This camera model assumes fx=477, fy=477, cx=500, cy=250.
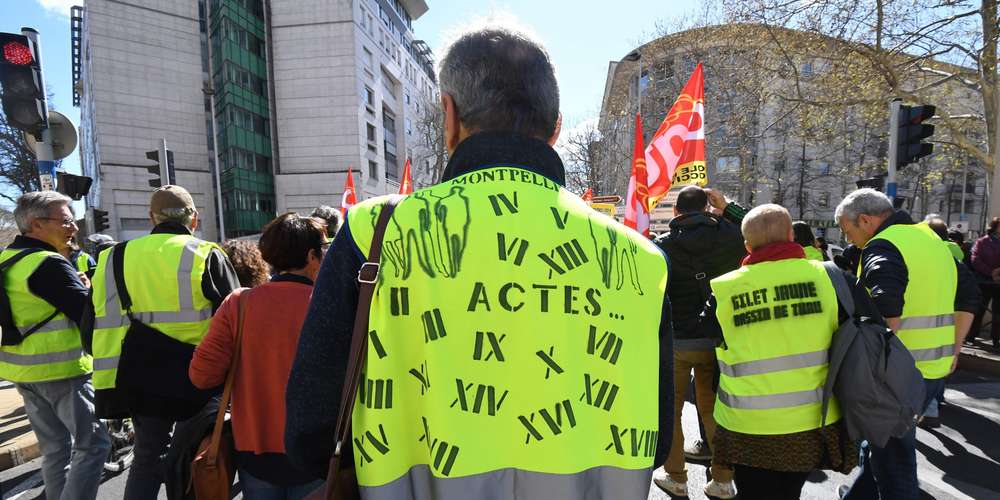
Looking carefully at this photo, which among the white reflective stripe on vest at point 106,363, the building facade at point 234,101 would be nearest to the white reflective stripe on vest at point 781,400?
the white reflective stripe on vest at point 106,363

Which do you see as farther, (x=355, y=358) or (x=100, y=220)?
(x=100, y=220)

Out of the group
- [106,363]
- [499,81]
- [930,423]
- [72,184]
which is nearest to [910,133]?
[930,423]

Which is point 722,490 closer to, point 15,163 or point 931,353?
point 931,353

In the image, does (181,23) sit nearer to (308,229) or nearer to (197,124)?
(197,124)

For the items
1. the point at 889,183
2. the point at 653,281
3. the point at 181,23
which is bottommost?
the point at 653,281

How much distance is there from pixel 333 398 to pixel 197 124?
127 ft

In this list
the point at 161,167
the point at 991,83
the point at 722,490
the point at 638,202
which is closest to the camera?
the point at 722,490

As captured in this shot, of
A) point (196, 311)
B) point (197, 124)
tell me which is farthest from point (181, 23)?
point (196, 311)

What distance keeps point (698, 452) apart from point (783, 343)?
220 cm

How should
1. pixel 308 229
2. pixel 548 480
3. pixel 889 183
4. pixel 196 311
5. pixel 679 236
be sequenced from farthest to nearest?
1. pixel 889 183
2. pixel 679 236
3. pixel 196 311
4. pixel 308 229
5. pixel 548 480

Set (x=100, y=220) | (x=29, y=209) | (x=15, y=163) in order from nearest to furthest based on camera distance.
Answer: (x=29, y=209)
(x=100, y=220)
(x=15, y=163)

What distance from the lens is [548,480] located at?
895 mm

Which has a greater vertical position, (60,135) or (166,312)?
(60,135)

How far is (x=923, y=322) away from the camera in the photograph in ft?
9.76
